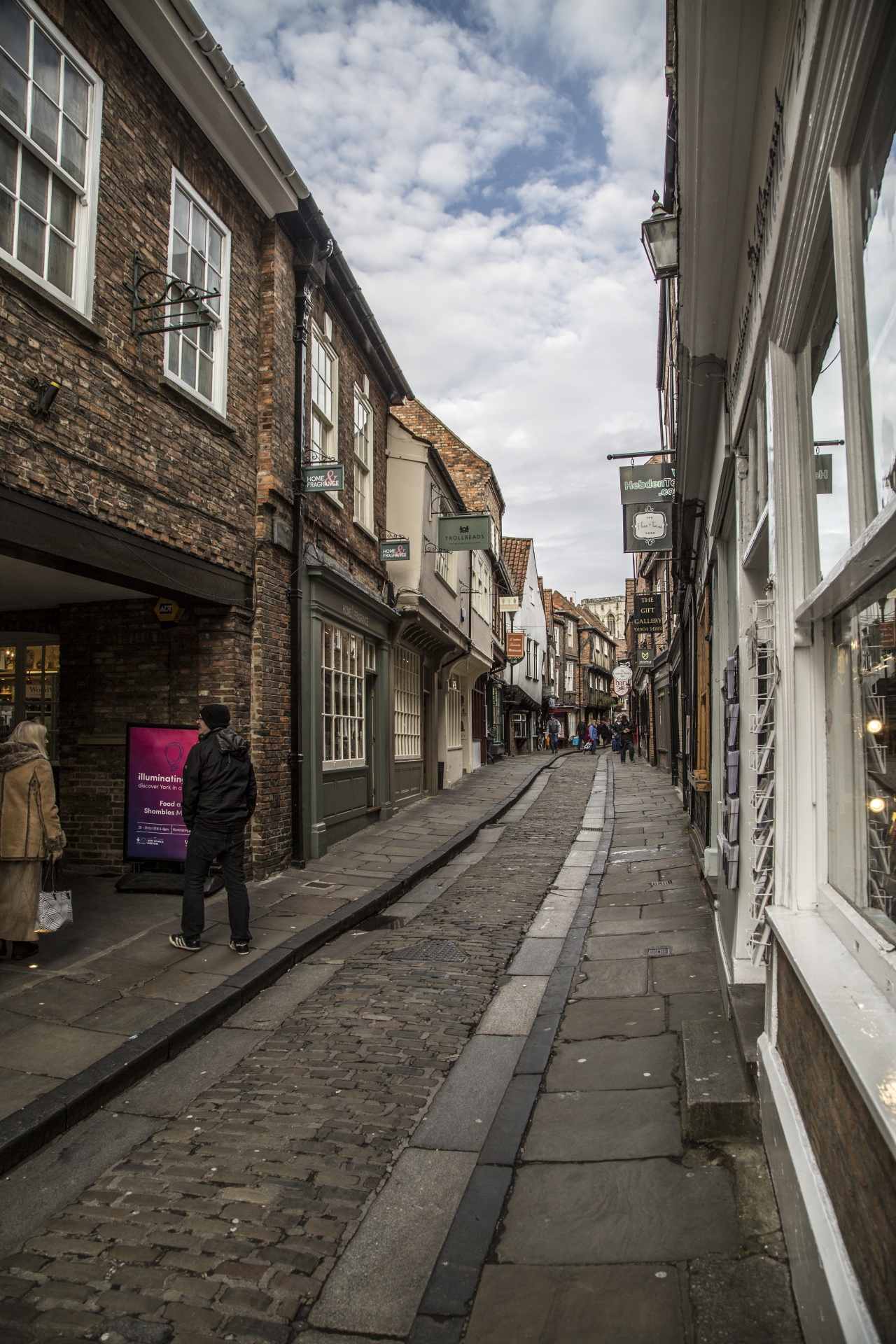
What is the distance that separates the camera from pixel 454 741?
72.5 ft

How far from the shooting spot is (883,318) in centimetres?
204

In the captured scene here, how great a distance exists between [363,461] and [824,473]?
1109 centimetres

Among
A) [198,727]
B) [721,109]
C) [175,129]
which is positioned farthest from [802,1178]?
[175,129]

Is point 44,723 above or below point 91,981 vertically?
above

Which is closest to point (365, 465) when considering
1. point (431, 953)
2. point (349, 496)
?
point (349, 496)

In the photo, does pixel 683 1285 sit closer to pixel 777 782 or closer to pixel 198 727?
pixel 777 782

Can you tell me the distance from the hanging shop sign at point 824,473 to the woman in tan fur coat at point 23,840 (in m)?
5.07

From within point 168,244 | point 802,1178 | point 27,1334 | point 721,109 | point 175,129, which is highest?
point 175,129

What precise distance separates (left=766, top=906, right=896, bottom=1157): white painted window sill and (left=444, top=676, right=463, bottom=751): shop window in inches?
699

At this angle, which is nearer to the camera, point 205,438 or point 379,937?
point 379,937

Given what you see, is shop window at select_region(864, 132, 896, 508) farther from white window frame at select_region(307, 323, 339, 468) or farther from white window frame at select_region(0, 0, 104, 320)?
white window frame at select_region(307, 323, 339, 468)

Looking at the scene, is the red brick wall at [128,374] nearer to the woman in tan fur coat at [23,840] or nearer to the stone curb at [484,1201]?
the woman in tan fur coat at [23,840]

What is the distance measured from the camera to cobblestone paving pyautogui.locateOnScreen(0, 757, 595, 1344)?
106 inches

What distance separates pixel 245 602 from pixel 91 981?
13.7ft
